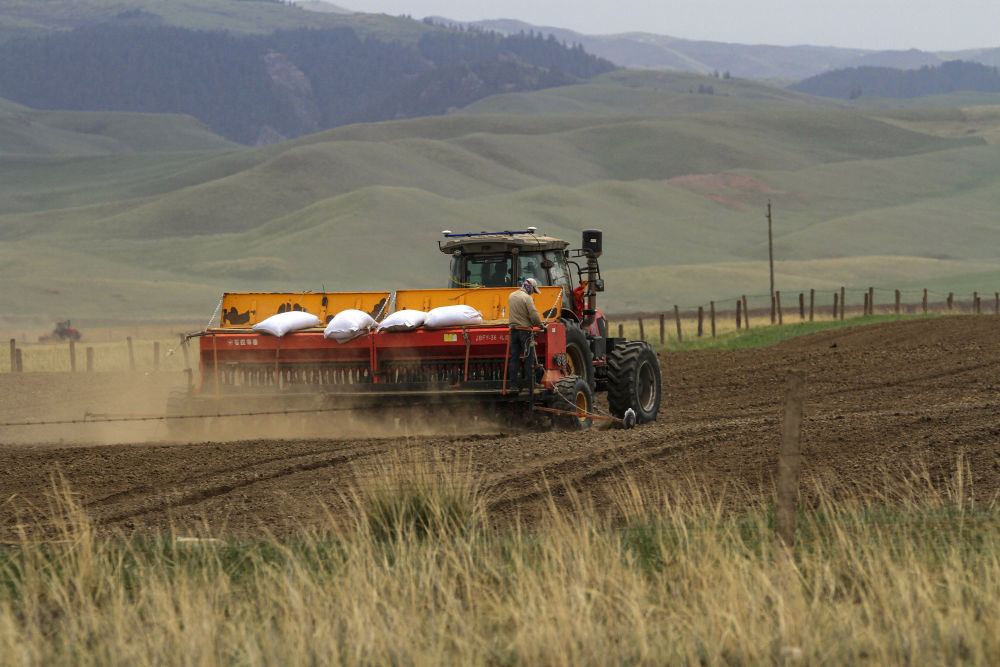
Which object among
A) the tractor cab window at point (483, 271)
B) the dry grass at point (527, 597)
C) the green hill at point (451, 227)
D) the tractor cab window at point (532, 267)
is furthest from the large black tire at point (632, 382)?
the green hill at point (451, 227)

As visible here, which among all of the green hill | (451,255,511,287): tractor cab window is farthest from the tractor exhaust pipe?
the green hill

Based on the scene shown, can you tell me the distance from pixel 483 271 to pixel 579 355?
1.88 meters

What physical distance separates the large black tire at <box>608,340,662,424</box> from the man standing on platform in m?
2.62

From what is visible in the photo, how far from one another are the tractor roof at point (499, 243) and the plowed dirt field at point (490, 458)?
2.83 m

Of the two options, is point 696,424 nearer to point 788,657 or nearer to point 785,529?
point 785,529

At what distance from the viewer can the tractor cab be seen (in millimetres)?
18344

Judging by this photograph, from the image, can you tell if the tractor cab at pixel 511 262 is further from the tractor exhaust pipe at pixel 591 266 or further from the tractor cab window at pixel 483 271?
the tractor exhaust pipe at pixel 591 266

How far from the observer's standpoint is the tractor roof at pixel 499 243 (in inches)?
721

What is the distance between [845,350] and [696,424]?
47.3ft

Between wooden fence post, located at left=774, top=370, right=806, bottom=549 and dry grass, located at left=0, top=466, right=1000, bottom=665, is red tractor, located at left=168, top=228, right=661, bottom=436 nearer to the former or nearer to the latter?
dry grass, located at left=0, top=466, right=1000, bottom=665

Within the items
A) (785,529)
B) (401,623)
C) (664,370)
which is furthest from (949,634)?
(664,370)

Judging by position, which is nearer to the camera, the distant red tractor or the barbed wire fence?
→ the barbed wire fence

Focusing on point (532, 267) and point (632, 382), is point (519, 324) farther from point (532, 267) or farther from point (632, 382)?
point (632, 382)

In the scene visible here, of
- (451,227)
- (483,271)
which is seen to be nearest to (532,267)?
(483,271)
